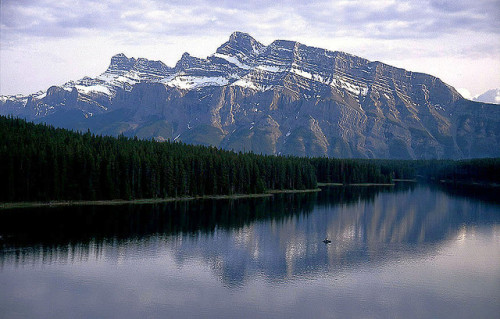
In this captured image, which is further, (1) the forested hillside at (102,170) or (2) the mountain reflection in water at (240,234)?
(1) the forested hillside at (102,170)

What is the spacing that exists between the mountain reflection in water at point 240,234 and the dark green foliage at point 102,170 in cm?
1222

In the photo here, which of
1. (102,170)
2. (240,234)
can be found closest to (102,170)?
(102,170)

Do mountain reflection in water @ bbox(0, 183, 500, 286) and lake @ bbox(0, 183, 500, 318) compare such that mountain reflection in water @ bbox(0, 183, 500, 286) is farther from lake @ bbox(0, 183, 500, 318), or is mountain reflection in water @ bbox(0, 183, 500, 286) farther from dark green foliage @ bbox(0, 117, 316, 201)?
dark green foliage @ bbox(0, 117, 316, 201)

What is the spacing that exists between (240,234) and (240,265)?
27.8 meters

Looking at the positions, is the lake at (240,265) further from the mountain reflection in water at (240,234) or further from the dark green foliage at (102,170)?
the dark green foliage at (102,170)

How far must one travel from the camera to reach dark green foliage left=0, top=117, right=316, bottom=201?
138 metres

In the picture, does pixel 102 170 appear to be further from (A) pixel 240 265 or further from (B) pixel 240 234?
(A) pixel 240 265

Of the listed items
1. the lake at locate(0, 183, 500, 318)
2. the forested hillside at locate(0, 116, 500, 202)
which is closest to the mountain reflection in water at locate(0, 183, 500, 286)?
the lake at locate(0, 183, 500, 318)

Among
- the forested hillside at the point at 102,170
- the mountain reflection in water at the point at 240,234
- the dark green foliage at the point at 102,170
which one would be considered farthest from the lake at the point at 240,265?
the dark green foliage at the point at 102,170

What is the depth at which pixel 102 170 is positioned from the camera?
151 m

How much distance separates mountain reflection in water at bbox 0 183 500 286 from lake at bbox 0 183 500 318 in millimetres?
335

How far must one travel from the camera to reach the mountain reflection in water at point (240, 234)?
3332 inches

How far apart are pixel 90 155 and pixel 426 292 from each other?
354 ft

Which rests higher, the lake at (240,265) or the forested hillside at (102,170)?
the forested hillside at (102,170)
